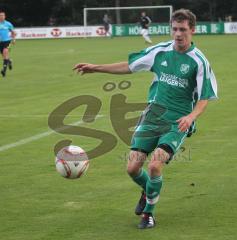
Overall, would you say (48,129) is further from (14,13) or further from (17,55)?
(14,13)

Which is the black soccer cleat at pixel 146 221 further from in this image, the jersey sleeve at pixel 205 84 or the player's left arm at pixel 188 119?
the jersey sleeve at pixel 205 84

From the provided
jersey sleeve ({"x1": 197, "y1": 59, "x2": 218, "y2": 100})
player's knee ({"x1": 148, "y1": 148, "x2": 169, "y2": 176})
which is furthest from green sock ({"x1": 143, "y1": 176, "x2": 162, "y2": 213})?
jersey sleeve ({"x1": 197, "y1": 59, "x2": 218, "y2": 100})

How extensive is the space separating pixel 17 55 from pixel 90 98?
19.5 meters

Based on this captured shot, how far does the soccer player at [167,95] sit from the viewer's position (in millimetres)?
6988

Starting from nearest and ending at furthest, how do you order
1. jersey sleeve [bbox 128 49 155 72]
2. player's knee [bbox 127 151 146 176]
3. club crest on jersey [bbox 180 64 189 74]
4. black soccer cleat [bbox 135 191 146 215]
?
1. club crest on jersey [bbox 180 64 189 74]
2. player's knee [bbox 127 151 146 176]
3. jersey sleeve [bbox 128 49 155 72]
4. black soccer cleat [bbox 135 191 146 215]

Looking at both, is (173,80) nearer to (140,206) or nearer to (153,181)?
(153,181)

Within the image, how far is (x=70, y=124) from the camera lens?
13.8 m

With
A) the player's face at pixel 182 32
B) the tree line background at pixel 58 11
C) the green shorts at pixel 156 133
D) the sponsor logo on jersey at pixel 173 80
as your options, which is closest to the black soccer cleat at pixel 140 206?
the green shorts at pixel 156 133

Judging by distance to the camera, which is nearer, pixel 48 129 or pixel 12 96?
pixel 48 129

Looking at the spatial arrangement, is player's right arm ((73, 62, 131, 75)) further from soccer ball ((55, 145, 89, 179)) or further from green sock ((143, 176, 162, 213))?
green sock ((143, 176, 162, 213))

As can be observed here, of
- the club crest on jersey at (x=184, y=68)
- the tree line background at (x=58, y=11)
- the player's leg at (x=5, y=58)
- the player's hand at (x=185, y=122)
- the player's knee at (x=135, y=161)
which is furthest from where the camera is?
the tree line background at (x=58, y=11)

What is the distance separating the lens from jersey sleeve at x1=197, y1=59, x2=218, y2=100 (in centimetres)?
698

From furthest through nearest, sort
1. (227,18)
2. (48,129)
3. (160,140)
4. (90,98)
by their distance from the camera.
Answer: (227,18)
(90,98)
(48,129)
(160,140)

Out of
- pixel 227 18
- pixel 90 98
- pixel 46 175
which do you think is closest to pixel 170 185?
pixel 46 175
